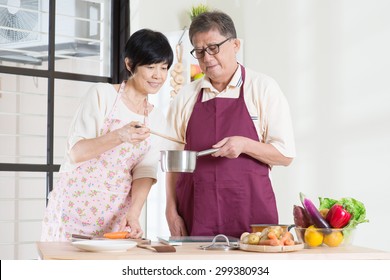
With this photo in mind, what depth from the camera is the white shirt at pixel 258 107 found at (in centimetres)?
245

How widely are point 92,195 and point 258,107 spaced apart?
75cm

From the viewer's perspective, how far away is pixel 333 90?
370 centimetres

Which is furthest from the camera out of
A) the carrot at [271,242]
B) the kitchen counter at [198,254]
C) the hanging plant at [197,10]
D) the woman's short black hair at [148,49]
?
the hanging plant at [197,10]

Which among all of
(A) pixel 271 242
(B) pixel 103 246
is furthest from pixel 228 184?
(B) pixel 103 246

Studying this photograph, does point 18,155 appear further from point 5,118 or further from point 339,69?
point 339,69

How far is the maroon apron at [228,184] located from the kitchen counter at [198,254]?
1.39ft

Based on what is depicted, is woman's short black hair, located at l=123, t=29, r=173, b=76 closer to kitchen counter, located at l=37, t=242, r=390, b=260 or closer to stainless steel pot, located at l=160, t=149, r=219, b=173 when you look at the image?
stainless steel pot, located at l=160, t=149, r=219, b=173

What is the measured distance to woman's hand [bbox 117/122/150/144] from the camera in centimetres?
230

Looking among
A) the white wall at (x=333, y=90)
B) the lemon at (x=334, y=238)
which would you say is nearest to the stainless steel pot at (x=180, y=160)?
the lemon at (x=334, y=238)

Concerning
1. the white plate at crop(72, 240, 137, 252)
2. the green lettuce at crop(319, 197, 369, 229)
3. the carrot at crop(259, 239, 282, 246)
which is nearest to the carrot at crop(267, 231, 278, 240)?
the carrot at crop(259, 239, 282, 246)

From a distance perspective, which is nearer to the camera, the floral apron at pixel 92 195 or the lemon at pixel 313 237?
the lemon at pixel 313 237

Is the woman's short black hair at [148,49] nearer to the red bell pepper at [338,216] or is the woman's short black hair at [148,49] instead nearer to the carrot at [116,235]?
the carrot at [116,235]

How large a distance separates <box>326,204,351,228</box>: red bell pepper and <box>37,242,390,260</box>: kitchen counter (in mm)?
97
